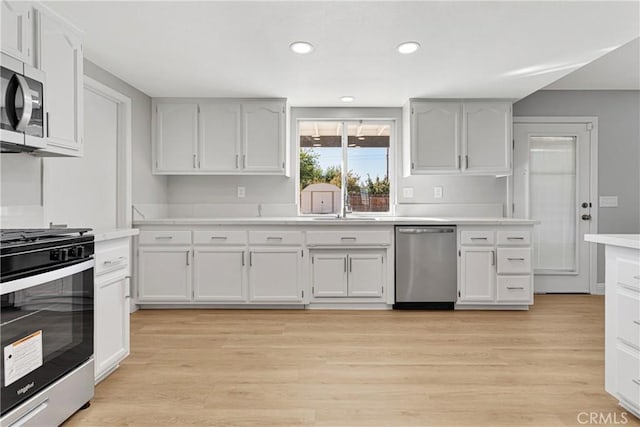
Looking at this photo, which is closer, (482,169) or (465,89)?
(465,89)

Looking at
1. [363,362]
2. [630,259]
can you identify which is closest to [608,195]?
[630,259]

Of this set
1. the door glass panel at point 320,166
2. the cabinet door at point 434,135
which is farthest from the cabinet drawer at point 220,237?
the cabinet door at point 434,135

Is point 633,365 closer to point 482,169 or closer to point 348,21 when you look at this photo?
point 348,21

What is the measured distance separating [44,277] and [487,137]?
3842 millimetres

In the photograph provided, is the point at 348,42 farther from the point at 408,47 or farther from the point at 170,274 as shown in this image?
the point at 170,274

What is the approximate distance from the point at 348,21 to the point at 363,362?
2.09 meters

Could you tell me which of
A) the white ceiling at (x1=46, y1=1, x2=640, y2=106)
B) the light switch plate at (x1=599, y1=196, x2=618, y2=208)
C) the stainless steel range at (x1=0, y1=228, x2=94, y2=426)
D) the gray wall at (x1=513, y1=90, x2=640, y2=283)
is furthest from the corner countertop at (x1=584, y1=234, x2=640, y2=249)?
the light switch plate at (x1=599, y1=196, x2=618, y2=208)

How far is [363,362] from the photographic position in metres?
2.40

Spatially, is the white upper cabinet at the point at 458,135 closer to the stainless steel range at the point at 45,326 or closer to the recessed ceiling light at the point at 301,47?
the recessed ceiling light at the point at 301,47

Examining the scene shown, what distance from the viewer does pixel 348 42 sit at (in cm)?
256

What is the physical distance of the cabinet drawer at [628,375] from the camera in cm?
167

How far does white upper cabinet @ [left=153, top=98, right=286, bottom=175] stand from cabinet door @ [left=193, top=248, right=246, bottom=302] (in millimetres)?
885

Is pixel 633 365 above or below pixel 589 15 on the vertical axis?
below

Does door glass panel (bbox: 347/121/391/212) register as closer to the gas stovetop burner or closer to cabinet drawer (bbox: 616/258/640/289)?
cabinet drawer (bbox: 616/258/640/289)
